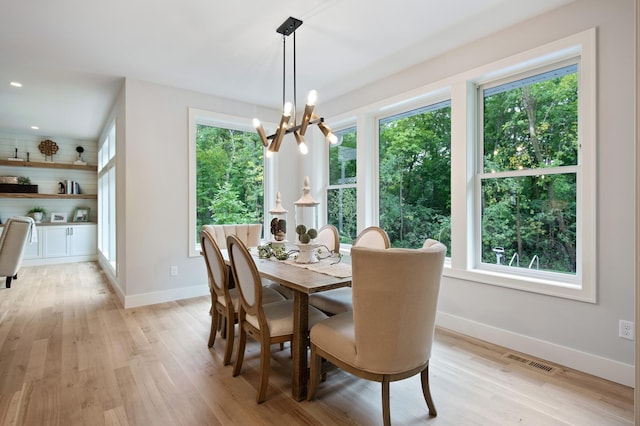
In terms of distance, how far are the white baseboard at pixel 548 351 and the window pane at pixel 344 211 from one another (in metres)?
1.67

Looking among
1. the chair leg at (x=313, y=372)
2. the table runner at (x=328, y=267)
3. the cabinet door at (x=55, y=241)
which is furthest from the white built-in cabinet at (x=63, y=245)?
the chair leg at (x=313, y=372)

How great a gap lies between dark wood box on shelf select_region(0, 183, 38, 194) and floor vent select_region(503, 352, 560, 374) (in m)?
8.54

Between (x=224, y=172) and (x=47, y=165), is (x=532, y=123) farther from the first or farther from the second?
(x=47, y=165)

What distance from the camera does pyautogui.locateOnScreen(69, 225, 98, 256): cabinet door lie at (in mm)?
6969

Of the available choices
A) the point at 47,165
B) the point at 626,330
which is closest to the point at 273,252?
the point at 626,330

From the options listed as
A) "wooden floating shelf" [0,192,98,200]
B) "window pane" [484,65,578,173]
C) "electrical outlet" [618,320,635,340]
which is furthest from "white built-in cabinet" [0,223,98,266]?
"electrical outlet" [618,320,635,340]

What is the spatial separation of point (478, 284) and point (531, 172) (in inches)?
41.7

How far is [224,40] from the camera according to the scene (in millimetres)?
2957

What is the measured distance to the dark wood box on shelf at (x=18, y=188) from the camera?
6446mm

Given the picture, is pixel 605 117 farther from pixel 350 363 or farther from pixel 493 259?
pixel 350 363

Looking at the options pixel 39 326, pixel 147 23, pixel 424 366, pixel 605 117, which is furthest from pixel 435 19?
pixel 39 326

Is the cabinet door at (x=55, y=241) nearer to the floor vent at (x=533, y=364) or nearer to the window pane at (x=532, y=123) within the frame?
the window pane at (x=532, y=123)

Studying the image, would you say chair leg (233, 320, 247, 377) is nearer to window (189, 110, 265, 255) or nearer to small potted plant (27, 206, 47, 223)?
window (189, 110, 265, 255)

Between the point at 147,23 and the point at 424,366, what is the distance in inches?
126
